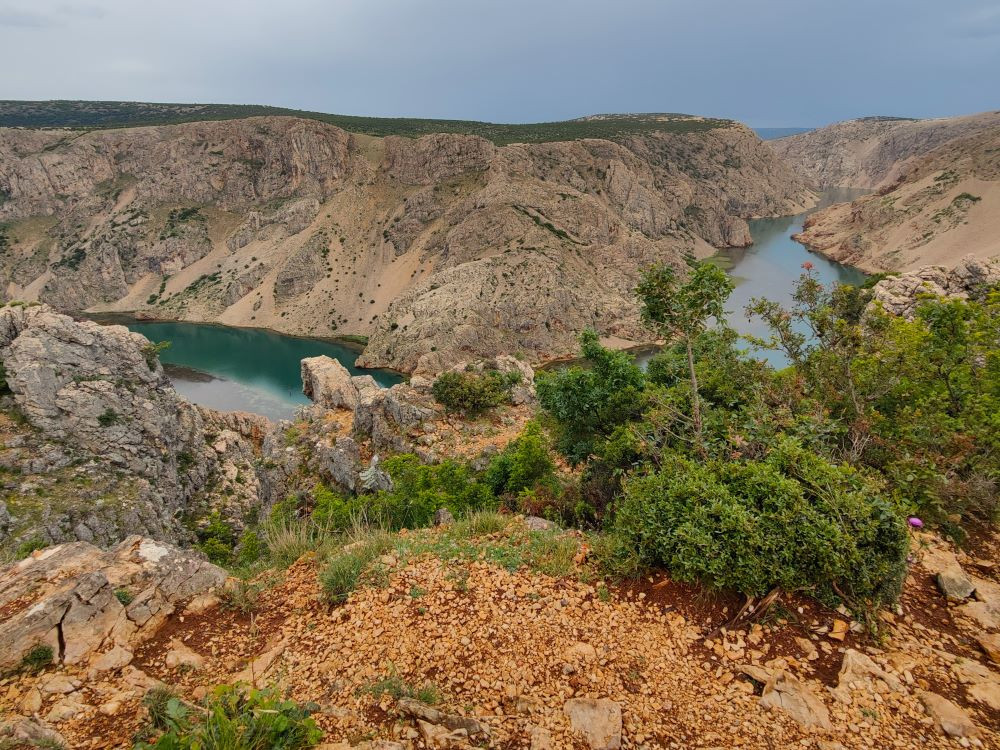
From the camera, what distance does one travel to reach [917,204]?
88500mm

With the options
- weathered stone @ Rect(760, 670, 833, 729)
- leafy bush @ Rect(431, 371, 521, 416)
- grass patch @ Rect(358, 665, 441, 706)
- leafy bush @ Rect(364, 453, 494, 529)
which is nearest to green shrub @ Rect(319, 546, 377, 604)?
grass patch @ Rect(358, 665, 441, 706)

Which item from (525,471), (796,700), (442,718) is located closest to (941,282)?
(525,471)

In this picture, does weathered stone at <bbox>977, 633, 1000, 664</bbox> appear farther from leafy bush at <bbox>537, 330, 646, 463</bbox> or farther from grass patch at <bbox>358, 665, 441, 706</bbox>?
leafy bush at <bbox>537, 330, 646, 463</bbox>

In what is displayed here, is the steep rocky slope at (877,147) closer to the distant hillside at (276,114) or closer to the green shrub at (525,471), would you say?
the distant hillside at (276,114)

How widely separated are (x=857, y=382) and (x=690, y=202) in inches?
4617

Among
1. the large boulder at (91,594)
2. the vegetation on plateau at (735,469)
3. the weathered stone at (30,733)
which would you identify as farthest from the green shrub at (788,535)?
the large boulder at (91,594)

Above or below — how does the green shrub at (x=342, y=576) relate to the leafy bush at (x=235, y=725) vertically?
below

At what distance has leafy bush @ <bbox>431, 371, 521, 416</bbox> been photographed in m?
20.4

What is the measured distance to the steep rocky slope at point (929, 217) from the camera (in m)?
74.3

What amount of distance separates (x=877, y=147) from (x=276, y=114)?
203m

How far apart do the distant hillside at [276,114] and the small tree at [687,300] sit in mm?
98621

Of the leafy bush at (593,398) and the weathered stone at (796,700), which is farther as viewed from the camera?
the leafy bush at (593,398)

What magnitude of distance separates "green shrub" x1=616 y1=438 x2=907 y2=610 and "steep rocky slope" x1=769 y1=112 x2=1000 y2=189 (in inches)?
7127

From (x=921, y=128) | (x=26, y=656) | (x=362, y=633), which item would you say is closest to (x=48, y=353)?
(x=26, y=656)
